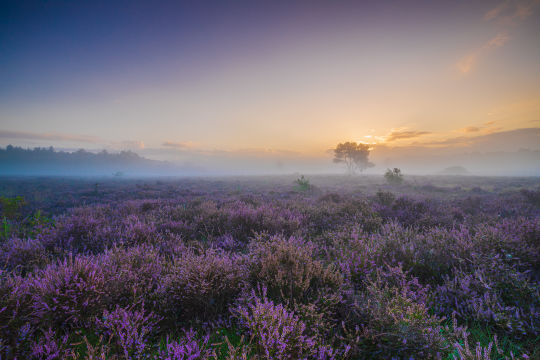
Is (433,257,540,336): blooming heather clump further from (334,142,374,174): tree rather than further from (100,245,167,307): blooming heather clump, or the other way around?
(334,142,374,174): tree

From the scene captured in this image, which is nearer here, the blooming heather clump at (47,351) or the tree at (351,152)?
the blooming heather clump at (47,351)

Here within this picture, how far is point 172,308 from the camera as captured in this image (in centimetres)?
204

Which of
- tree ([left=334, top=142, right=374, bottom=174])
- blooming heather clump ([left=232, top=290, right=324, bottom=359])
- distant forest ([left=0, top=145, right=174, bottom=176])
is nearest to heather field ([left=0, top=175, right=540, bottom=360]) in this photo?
blooming heather clump ([left=232, top=290, right=324, bottom=359])

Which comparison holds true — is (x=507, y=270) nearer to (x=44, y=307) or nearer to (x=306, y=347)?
(x=306, y=347)

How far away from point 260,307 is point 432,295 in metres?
1.83

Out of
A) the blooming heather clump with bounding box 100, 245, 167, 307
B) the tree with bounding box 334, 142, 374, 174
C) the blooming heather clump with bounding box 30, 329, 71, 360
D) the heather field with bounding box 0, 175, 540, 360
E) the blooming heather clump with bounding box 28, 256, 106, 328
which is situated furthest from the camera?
the tree with bounding box 334, 142, 374, 174

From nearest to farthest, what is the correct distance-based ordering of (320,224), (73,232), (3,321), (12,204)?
(3,321) < (73,232) < (320,224) < (12,204)

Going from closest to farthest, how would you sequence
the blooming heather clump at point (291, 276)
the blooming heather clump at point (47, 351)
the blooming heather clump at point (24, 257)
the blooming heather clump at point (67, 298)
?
1. the blooming heather clump at point (47, 351)
2. the blooming heather clump at point (67, 298)
3. the blooming heather clump at point (291, 276)
4. the blooming heather clump at point (24, 257)

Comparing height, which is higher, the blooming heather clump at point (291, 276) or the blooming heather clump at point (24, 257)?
the blooming heather clump at point (291, 276)

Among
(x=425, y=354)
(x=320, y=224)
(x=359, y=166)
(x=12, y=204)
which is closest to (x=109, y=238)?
(x=320, y=224)

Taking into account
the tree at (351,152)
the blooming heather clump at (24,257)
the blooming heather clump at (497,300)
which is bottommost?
the blooming heather clump at (24,257)

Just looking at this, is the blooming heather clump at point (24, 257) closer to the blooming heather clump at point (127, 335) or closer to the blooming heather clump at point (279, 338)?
the blooming heather clump at point (127, 335)

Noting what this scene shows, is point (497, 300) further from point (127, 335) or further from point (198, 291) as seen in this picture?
point (127, 335)

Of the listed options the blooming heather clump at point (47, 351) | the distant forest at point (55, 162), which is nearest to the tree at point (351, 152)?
the blooming heather clump at point (47, 351)
